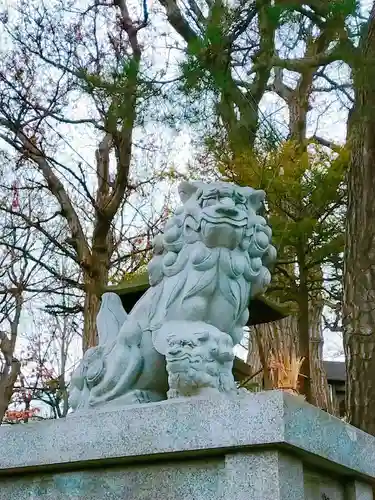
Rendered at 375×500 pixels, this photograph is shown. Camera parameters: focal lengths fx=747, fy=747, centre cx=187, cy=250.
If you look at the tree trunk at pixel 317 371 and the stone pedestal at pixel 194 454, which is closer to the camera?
the stone pedestal at pixel 194 454

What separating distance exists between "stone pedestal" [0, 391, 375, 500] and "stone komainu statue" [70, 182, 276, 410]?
0.72 feet

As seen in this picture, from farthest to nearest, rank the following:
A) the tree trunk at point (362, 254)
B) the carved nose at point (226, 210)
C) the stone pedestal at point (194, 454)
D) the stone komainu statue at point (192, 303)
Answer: the tree trunk at point (362, 254) → the carved nose at point (226, 210) → the stone komainu statue at point (192, 303) → the stone pedestal at point (194, 454)

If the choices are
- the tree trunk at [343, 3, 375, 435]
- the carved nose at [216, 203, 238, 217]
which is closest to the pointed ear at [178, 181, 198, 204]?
the carved nose at [216, 203, 238, 217]

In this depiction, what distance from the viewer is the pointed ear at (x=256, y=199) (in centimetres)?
354

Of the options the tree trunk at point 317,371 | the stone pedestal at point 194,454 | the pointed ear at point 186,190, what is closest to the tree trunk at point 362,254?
the stone pedestal at point 194,454

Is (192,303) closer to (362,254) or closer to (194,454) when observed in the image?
(194,454)

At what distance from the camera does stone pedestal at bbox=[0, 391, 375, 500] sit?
274 cm

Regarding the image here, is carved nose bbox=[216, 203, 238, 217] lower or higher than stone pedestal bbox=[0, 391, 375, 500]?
higher

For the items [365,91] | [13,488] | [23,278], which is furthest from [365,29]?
[23,278]

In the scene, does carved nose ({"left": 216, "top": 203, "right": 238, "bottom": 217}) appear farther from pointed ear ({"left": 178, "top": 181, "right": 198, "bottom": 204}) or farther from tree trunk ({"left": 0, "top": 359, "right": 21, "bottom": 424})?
tree trunk ({"left": 0, "top": 359, "right": 21, "bottom": 424})

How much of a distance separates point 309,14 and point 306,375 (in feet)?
14.6

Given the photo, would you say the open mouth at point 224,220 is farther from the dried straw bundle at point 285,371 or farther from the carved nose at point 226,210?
the dried straw bundle at point 285,371

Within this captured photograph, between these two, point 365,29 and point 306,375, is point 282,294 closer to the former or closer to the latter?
point 306,375

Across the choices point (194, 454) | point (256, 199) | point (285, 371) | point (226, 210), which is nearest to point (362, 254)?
point (256, 199)
